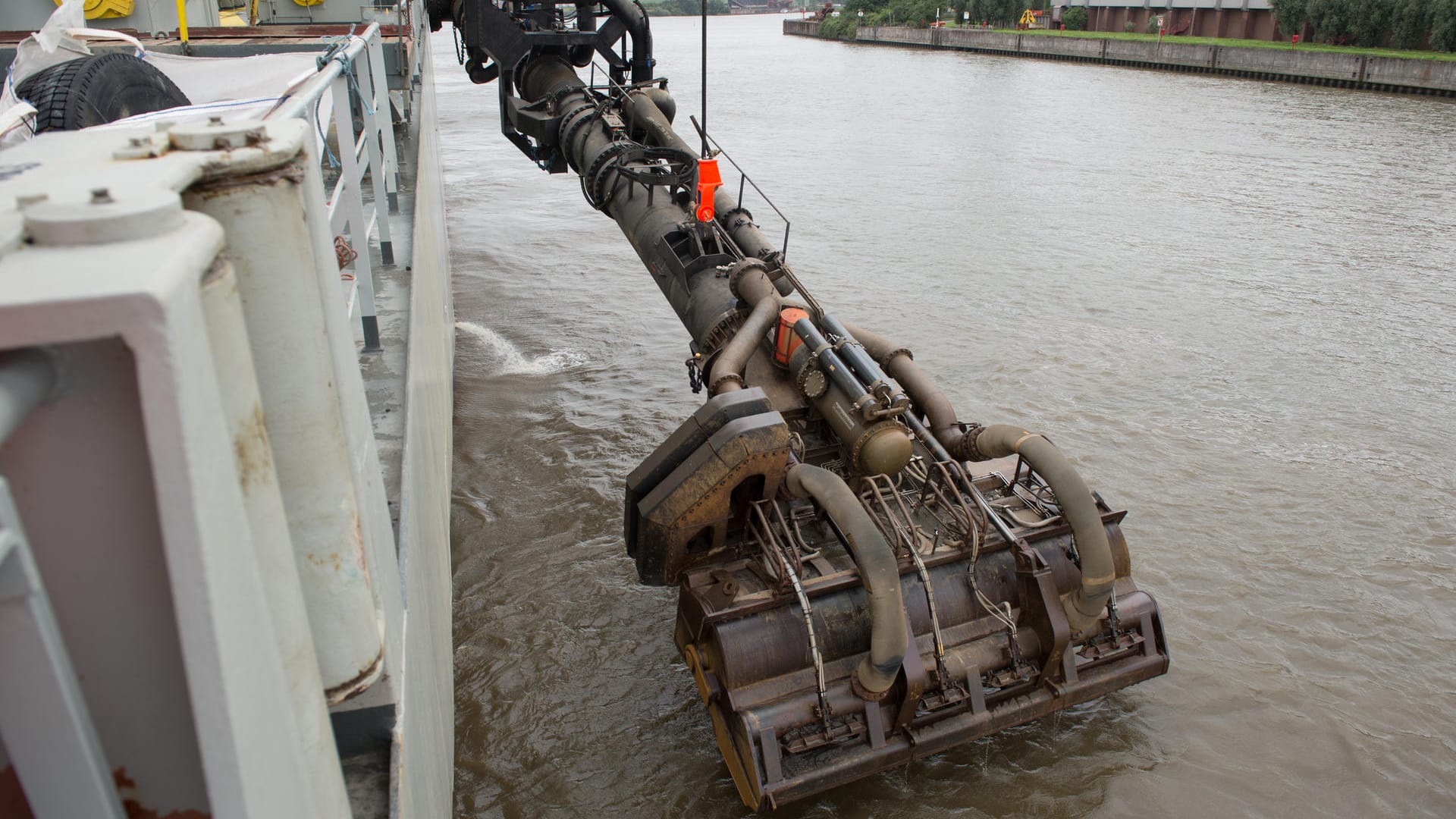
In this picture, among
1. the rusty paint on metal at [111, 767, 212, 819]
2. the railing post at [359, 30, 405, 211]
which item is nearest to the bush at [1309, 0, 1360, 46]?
the railing post at [359, 30, 405, 211]

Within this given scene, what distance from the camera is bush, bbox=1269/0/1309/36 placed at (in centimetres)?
4647

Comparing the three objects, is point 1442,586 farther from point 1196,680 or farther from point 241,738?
point 241,738

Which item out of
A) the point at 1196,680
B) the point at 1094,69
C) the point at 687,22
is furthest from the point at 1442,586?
the point at 687,22

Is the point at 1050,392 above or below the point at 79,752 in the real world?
below

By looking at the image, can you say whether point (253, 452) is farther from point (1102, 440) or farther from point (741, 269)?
point (1102, 440)

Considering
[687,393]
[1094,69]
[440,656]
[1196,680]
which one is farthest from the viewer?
[1094,69]

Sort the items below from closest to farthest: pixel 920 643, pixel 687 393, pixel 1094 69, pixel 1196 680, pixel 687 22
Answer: pixel 920 643 → pixel 1196 680 → pixel 687 393 → pixel 1094 69 → pixel 687 22

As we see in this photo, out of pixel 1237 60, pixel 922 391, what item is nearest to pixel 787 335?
pixel 922 391

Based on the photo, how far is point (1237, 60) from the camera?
43.5 meters

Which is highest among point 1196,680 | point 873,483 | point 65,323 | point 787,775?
point 65,323

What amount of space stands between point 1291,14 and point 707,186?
53.2 metres

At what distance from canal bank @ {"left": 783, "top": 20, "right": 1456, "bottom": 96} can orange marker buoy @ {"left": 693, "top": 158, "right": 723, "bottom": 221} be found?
39847 millimetres

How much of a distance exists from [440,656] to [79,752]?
344 centimetres

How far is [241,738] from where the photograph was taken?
1.24 meters
